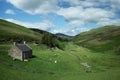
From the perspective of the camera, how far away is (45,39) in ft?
490

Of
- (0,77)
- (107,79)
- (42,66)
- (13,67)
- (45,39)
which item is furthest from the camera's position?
(45,39)

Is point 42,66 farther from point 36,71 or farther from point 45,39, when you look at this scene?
point 45,39

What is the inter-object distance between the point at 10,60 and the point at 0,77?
27.0 meters

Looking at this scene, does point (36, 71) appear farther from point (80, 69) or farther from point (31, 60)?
point (80, 69)

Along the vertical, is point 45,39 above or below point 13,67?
above

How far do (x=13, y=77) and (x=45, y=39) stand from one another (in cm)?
9190

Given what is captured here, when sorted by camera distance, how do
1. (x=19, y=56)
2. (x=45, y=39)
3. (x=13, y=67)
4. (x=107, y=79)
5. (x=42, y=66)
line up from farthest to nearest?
1. (x=45, y=39)
2. (x=19, y=56)
3. (x=42, y=66)
4. (x=13, y=67)
5. (x=107, y=79)

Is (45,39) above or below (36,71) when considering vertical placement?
above

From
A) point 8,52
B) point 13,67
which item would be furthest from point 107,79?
point 8,52

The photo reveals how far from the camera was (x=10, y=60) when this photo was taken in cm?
8162

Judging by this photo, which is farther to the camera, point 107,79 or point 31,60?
point 31,60

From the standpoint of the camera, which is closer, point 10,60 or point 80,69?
point 10,60

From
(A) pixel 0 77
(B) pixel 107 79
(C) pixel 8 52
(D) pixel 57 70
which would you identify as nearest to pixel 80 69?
(D) pixel 57 70

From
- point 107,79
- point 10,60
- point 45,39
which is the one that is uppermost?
point 45,39
